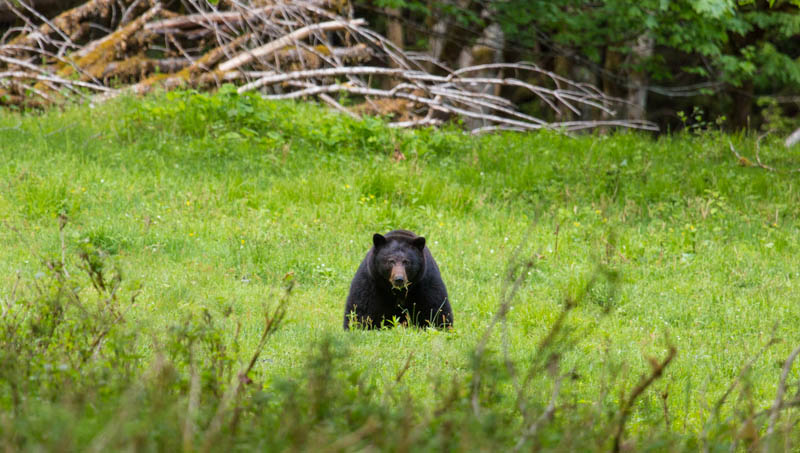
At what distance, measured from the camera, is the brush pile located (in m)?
13.6

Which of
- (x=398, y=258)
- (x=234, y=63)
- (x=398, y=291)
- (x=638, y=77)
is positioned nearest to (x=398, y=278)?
(x=398, y=258)

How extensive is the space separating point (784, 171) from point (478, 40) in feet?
29.0

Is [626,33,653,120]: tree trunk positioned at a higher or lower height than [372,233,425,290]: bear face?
higher

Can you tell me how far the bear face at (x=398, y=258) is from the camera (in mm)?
6863

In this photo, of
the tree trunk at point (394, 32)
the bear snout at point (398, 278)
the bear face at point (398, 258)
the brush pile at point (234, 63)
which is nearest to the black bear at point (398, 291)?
the bear face at point (398, 258)

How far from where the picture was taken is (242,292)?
7547 millimetres

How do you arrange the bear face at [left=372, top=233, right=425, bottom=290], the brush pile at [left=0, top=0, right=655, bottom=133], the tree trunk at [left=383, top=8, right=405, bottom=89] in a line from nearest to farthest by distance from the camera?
the bear face at [left=372, top=233, right=425, bottom=290] < the brush pile at [left=0, top=0, right=655, bottom=133] < the tree trunk at [left=383, top=8, right=405, bottom=89]

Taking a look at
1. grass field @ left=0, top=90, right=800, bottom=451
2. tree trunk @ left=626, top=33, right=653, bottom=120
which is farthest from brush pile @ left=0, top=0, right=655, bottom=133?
tree trunk @ left=626, top=33, right=653, bottom=120

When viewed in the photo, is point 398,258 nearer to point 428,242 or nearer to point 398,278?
point 398,278

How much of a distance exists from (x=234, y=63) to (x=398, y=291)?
27.9ft

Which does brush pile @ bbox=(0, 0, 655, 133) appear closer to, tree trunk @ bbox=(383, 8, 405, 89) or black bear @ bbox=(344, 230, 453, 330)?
tree trunk @ bbox=(383, 8, 405, 89)

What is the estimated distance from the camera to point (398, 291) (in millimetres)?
7094

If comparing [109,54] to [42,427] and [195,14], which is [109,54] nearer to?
[195,14]

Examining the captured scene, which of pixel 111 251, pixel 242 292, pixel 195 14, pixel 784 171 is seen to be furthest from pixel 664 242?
pixel 195 14
